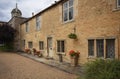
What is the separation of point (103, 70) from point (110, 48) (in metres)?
4.82

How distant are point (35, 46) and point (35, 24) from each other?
124 inches

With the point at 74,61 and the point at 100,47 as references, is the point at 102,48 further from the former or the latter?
the point at 74,61

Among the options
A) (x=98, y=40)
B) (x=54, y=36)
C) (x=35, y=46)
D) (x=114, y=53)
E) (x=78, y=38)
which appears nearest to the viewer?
(x=114, y=53)

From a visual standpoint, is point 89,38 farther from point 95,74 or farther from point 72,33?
point 95,74

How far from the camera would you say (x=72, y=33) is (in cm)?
1396

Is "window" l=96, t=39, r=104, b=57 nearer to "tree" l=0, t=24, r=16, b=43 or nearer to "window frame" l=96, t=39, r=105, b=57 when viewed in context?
"window frame" l=96, t=39, r=105, b=57

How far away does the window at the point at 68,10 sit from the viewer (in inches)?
583

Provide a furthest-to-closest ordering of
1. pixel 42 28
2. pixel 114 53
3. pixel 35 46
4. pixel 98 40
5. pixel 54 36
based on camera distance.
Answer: pixel 35 46 < pixel 42 28 < pixel 54 36 < pixel 98 40 < pixel 114 53

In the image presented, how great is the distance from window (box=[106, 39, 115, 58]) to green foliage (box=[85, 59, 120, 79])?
13.7 feet

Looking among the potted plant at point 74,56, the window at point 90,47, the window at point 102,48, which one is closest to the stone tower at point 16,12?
the potted plant at point 74,56

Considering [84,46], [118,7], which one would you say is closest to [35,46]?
[84,46]

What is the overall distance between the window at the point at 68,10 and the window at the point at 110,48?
5.10m

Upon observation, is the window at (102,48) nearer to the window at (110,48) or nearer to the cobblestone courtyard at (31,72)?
the window at (110,48)

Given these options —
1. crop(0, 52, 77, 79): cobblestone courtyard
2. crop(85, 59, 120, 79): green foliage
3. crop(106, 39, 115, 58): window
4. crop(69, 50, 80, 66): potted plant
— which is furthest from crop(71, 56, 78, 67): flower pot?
crop(85, 59, 120, 79): green foliage
